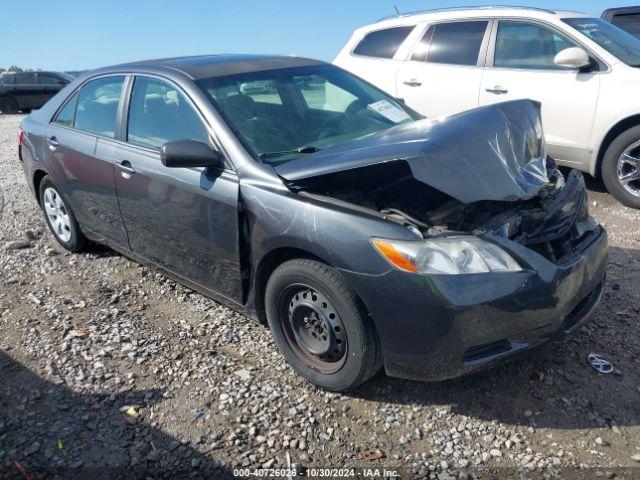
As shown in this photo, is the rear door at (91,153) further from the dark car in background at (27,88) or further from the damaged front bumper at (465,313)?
the dark car in background at (27,88)

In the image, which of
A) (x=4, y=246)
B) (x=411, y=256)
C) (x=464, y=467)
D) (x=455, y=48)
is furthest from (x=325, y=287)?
(x=455, y=48)

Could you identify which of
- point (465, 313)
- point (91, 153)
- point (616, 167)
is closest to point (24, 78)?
point (91, 153)

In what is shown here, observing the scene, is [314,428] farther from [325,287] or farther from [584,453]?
[584,453]

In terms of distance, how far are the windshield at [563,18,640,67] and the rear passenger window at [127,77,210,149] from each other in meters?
3.92

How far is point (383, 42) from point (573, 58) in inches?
95.8

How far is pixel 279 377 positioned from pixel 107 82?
2.71 m

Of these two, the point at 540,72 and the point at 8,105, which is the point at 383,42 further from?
the point at 8,105

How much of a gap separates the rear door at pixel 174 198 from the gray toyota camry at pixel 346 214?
0.01 meters

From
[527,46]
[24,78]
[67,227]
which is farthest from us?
[24,78]

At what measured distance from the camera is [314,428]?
269 cm

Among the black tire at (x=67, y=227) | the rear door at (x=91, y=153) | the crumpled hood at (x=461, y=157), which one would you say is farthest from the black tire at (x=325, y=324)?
the black tire at (x=67, y=227)

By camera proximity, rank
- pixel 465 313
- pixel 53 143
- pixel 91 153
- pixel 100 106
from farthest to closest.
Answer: pixel 53 143, pixel 100 106, pixel 91 153, pixel 465 313

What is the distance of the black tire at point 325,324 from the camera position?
8.58 feet

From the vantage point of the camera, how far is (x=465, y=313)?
7.83 feet
